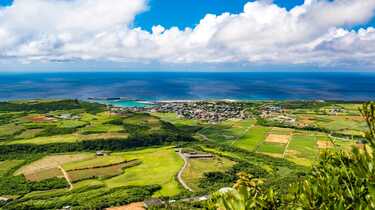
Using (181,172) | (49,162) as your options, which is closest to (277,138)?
(181,172)

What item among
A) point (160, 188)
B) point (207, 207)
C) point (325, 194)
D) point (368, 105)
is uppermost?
point (368, 105)

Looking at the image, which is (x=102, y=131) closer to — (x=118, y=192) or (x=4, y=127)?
(x=4, y=127)

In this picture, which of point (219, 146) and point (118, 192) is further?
point (219, 146)

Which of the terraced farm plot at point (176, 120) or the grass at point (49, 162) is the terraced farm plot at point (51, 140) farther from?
the terraced farm plot at point (176, 120)

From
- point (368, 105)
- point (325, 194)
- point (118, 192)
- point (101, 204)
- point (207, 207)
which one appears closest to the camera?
point (368, 105)

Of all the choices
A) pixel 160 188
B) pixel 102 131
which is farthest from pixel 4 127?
pixel 160 188

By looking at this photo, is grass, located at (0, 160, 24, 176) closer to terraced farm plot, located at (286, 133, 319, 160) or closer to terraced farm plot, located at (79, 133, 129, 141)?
terraced farm plot, located at (79, 133, 129, 141)

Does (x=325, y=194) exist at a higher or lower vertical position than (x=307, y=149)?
higher

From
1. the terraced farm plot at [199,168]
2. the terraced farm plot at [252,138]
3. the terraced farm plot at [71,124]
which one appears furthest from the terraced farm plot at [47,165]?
the terraced farm plot at [252,138]
